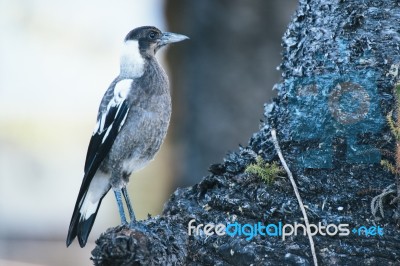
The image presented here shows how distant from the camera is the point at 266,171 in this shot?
7.42ft

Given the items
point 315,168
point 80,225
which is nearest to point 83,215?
point 80,225

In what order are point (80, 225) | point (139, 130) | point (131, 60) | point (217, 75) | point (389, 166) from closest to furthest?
point (389, 166) < point (80, 225) < point (139, 130) < point (131, 60) < point (217, 75)

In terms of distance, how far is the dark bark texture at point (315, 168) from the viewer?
79.7 inches

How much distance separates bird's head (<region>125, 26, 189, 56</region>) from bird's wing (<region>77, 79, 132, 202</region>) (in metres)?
0.26

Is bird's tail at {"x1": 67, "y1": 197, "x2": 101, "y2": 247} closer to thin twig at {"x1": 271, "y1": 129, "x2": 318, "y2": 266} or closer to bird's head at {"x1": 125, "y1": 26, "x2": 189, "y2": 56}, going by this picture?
bird's head at {"x1": 125, "y1": 26, "x2": 189, "y2": 56}

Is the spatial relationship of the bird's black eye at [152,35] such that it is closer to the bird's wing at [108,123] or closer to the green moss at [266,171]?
the bird's wing at [108,123]

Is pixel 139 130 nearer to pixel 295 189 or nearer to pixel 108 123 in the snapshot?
pixel 108 123

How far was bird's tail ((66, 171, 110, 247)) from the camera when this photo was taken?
9.53 feet

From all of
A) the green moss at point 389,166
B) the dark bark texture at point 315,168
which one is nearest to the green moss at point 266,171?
the dark bark texture at point 315,168

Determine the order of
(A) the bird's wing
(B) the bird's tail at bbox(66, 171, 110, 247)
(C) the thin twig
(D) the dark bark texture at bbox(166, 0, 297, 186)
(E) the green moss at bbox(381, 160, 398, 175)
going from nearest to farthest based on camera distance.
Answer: (C) the thin twig
(E) the green moss at bbox(381, 160, 398, 175)
(B) the bird's tail at bbox(66, 171, 110, 247)
(A) the bird's wing
(D) the dark bark texture at bbox(166, 0, 297, 186)

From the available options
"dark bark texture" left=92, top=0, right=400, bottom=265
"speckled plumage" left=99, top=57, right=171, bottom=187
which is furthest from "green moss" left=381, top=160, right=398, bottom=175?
"speckled plumage" left=99, top=57, right=171, bottom=187

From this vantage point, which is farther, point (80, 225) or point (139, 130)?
point (139, 130)

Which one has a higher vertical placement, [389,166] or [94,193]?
[94,193]

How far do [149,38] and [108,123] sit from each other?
496 millimetres
